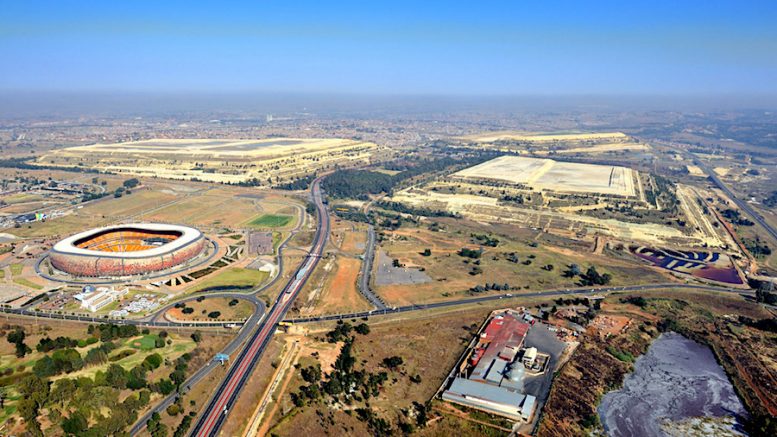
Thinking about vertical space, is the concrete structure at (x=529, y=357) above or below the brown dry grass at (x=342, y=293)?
above

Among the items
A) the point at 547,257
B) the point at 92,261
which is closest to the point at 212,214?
the point at 92,261

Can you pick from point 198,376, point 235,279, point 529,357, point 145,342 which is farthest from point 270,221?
point 529,357

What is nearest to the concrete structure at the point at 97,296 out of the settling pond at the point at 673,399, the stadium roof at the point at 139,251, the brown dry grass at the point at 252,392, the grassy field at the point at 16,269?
the stadium roof at the point at 139,251

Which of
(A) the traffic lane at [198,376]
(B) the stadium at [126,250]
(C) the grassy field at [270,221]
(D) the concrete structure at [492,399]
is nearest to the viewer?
(A) the traffic lane at [198,376]

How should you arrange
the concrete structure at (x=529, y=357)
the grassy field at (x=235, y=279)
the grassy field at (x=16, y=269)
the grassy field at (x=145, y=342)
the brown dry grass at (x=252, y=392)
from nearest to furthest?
1. the brown dry grass at (x=252, y=392)
2. the concrete structure at (x=529, y=357)
3. the grassy field at (x=145, y=342)
4. the grassy field at (x=235, y=279)
5. the grassy field at (x=16, y=269)

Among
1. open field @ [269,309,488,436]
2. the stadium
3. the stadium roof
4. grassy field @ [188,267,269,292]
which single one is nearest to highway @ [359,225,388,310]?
open field @ [269,309,488,436]

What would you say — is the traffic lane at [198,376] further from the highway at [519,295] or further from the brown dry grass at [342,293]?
the brown dry grass at [342,293]

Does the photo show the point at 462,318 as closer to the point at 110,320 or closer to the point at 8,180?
the point at 110,320
